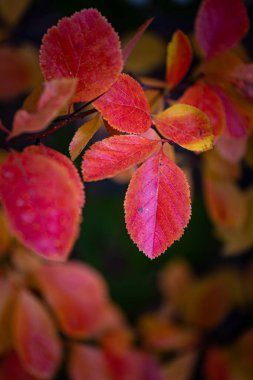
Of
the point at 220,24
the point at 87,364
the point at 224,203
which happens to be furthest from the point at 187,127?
the point at 87,364

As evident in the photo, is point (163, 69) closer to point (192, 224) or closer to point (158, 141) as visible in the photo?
point (192, 224)

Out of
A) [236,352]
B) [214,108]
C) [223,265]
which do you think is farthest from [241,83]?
[223,265]

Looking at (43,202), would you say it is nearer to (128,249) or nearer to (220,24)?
(220,24)

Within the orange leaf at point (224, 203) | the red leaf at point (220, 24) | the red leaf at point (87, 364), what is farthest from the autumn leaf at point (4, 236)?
the red leaf at point (220, 24)

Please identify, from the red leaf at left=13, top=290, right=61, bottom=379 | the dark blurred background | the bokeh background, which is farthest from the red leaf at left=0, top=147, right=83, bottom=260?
the dark blurred background

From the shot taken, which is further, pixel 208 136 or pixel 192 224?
pixel 192 224

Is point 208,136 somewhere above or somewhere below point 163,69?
above

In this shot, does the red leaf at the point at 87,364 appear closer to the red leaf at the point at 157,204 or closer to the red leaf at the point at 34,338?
the red leaf at the point at 34,338
